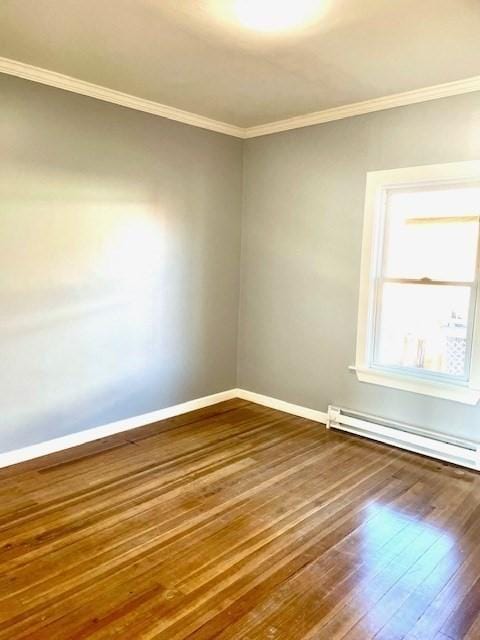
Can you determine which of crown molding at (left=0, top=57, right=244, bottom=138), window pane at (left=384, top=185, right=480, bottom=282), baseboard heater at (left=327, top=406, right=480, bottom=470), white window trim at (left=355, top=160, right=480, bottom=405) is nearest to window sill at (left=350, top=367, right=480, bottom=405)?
white window trim at (left=355, top=160, right=480, bottom=405)

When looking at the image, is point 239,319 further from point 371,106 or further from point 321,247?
point 371,106

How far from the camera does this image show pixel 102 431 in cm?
379

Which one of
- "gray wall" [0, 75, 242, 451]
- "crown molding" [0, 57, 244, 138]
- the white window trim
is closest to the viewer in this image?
"crown molding" [0, 57, 244, 138]

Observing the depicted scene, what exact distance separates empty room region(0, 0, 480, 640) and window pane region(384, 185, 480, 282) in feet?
0.06

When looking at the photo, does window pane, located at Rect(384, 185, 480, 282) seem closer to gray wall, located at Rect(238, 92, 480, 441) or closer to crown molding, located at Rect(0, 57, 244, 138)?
gray wall, located at Rect(238, 92, 480, 441)

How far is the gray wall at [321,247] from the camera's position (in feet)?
11.3

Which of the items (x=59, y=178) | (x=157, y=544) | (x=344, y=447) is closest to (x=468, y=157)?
(x=344, y=447)

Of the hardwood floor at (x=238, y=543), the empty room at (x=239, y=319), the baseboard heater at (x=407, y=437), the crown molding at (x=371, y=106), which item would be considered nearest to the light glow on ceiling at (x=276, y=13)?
the empty room at (x=239, y=319)

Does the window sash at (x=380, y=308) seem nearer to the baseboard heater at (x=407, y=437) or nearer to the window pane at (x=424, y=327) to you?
the window pane at (x=424, y=327)

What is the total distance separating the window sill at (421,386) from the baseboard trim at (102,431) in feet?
4.95

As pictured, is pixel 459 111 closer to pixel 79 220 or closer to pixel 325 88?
pixel 325 88

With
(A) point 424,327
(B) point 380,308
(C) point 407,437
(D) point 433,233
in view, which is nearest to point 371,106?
(D) point 433,233

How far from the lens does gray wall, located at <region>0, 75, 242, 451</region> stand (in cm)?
320

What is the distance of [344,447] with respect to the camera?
371 cm
